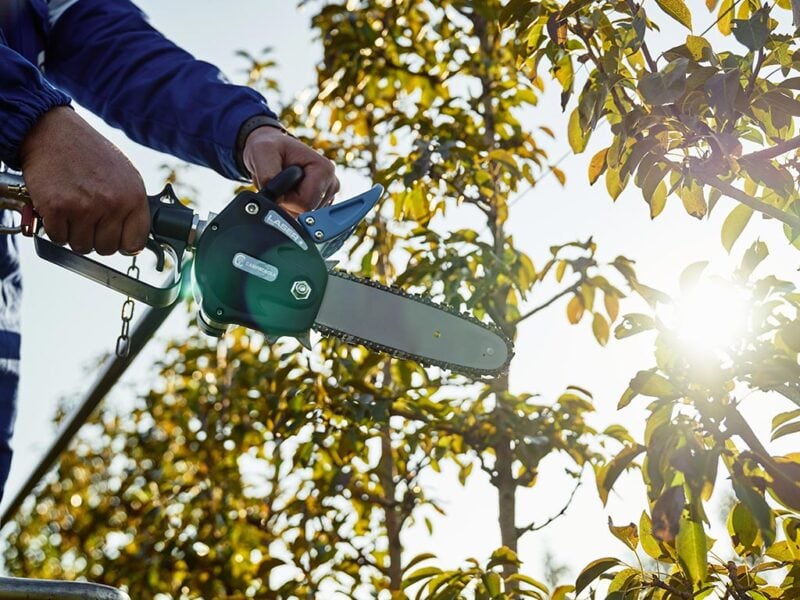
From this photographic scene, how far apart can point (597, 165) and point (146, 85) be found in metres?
0.74

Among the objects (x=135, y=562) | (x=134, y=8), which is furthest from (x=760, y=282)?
(x=135, y=562)

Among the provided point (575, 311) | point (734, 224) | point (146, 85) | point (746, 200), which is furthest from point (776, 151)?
point (575, 311)

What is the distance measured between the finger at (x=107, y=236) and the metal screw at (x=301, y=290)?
0.67ft

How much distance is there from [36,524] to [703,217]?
6.42 metres

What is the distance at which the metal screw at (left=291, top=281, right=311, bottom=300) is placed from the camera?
1.07 meters

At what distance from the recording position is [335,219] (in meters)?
1.11

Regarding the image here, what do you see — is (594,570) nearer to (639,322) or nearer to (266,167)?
(639,322)

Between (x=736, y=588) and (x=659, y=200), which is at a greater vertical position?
(x=659, y=200)

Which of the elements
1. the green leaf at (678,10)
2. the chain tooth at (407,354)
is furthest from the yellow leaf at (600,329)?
the green leaf at (678,10)

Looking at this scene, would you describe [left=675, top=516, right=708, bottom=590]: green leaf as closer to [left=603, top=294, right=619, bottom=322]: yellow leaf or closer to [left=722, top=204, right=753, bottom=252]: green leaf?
[left=722, top=204, right=753, bottom=252]: green leaf

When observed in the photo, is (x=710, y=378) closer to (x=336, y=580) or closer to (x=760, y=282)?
(x=760, y=282)

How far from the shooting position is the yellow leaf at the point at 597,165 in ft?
4.15

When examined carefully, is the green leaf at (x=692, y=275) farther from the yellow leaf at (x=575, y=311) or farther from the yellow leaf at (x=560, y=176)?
the yellow leaf at (x=560, y=176)

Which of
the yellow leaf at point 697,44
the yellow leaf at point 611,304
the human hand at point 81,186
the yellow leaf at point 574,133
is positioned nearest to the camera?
the human hand at point 81,186
